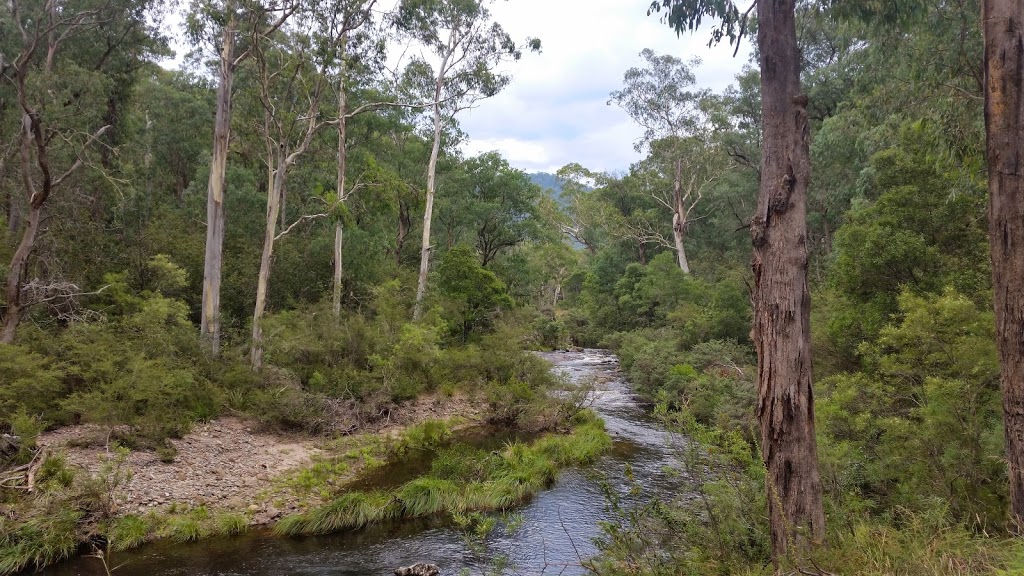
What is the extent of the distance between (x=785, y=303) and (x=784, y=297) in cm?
5

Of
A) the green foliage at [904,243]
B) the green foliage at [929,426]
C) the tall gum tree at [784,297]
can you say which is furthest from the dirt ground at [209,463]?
the green foliage at [904,243]

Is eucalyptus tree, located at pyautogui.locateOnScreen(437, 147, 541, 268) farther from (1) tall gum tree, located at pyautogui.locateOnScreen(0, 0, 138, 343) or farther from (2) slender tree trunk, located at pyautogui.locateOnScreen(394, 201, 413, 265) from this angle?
(1) tall gum tree, located at pyautogui.locateOnScreen(0, 0, 138, 343)

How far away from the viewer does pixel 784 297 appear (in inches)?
165

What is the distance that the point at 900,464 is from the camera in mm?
6051

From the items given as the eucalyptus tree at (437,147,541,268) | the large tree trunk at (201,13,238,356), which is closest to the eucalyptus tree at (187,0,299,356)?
the large tree trunk at (201,13,238,356)

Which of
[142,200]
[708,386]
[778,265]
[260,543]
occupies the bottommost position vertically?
[260,543]

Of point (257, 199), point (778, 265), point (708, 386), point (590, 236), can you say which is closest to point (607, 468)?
A: point (708, 386)

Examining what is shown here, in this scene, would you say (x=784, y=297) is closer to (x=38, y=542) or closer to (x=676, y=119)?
(x=38, y=542)

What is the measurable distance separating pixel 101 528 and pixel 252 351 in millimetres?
6676

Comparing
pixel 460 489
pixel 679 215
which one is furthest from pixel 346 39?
pixel 679 215

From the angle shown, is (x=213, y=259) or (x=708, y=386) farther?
(x=708, y=386)

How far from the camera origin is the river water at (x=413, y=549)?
6523mm

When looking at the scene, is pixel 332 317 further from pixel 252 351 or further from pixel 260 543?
pixel 260 543

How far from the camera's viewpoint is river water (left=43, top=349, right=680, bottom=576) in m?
6.52
